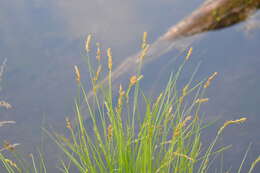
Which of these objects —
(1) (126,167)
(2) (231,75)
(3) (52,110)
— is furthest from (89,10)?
(1) (126,167)

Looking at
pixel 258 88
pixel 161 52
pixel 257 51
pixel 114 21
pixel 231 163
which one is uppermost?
pixel 114 21

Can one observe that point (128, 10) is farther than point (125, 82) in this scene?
Yes

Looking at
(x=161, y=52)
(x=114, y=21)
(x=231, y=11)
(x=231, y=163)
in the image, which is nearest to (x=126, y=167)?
(x=231, y=163)

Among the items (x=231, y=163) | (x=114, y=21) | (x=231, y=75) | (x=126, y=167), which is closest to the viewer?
(x=126, y=167)

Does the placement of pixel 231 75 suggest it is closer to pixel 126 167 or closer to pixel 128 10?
pixel 128 10

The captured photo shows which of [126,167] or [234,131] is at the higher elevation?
[126,167]

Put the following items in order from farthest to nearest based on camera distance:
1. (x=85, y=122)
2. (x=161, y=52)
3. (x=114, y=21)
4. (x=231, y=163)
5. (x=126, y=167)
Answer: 1. (x=114, y=21)
2. (x=161, y=52)
3. (x=85, y=122)
4. (x=231, y=163)
5. (x=126, y=167)
